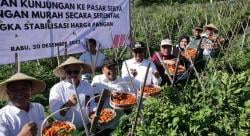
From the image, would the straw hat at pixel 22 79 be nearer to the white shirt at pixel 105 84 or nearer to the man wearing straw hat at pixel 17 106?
the man wearing straw hat at pixel 17 106

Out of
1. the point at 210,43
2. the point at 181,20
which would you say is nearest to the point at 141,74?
the point at 210,43

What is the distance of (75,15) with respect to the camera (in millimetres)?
6688

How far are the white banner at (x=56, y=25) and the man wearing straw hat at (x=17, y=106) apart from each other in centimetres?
217

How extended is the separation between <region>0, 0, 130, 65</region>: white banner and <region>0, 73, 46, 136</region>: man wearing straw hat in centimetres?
217

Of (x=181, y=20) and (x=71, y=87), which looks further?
(x=181, y=20)

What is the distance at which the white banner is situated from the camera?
5488 millimetres

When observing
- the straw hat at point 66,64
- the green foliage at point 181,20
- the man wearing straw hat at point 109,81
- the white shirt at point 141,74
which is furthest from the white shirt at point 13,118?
the green foliage at point 181,20

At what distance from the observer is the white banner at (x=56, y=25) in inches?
216

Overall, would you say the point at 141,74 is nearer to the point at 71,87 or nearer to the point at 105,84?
the point at 105,84

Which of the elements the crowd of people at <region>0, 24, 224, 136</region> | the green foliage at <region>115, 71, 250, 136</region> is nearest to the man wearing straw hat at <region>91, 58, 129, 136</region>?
the crowd of people at <region>0, 24, 224, 136</region>

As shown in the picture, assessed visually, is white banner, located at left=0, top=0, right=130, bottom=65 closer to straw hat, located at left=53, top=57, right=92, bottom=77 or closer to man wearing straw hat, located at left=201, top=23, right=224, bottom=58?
straw hat, located at left=53, top=57, right=92, bottom=77

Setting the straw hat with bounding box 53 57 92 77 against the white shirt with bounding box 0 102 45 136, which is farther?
the straw hat with bounding box 53 57 92 77

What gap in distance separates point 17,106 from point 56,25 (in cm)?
312

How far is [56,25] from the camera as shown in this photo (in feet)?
20.6
